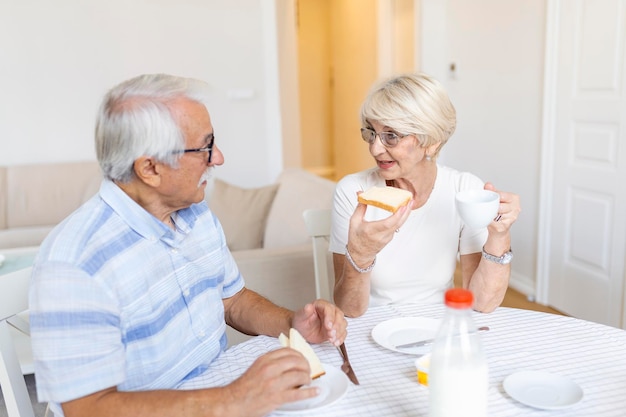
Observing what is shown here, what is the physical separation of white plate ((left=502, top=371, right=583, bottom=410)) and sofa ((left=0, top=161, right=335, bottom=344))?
140 centimetres

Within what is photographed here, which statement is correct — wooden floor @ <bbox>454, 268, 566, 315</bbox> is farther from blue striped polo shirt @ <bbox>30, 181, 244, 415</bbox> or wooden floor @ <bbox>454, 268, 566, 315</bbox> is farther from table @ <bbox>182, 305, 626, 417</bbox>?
blue striped polo shirt @ <bbox>30, 181, 244, 415</bbox>

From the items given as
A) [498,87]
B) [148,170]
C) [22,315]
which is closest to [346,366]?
[148,170]

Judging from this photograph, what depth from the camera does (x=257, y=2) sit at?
4.50 metres

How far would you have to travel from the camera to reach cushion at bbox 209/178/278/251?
295 centimetres

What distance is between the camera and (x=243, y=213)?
3033 millimetres

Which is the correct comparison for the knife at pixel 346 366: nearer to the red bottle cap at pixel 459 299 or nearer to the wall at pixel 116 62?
the red bottle cap at pixel 459 299

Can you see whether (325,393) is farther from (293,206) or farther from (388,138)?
(293,206)

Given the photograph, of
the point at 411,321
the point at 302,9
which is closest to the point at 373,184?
the point at 411,321

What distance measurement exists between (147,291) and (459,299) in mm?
595

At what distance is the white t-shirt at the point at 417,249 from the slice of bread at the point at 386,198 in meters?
0.25

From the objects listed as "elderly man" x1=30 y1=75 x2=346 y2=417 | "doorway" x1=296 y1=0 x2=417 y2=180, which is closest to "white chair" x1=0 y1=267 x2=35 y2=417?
"elderly man" x1=30 y1=75 x2=346 y2=417

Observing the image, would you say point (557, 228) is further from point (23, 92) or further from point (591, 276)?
point (23, 92)

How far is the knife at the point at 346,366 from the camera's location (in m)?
1.08

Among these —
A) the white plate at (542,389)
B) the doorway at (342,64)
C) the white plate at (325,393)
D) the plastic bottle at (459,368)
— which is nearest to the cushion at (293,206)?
the white plate at (325,393)
